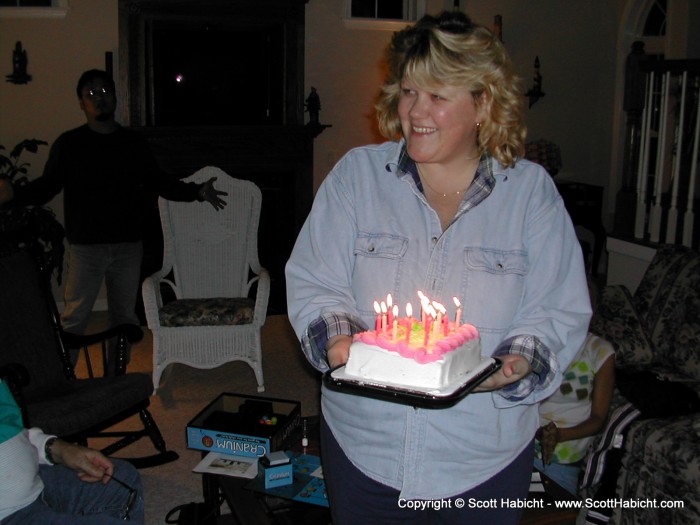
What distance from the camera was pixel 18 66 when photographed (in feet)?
18.4

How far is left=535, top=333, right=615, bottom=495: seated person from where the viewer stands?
2.75m

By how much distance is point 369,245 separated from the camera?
54.6 inches

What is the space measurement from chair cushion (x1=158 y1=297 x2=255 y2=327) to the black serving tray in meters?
3.11

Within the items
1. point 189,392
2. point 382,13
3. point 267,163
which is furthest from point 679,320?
point 382,13

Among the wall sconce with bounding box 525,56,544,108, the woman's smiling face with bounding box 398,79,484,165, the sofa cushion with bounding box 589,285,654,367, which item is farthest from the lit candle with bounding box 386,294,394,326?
the wall sconce with bounding box 525,56,544,108

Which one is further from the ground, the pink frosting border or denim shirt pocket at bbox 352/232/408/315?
denim shirt pocket at bbox 352/232/408/315

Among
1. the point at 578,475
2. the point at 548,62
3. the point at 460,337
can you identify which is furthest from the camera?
the point at 548,62

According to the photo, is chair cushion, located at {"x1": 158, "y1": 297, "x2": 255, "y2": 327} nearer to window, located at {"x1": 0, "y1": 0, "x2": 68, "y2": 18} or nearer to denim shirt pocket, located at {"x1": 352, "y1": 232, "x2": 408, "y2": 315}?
window, located at {"x1": 0, "y1": 0, "x2": 68, "y2": 18}

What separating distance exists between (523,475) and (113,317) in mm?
3352

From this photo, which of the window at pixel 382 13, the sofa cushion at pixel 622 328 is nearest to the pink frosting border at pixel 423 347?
the sofa cushion at pixel 622 328

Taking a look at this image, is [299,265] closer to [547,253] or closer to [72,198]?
[547,253]

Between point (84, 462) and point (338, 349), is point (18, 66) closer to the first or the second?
point (84, 462)

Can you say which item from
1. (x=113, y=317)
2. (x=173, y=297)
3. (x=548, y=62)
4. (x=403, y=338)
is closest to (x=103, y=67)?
(x=173, y=297)

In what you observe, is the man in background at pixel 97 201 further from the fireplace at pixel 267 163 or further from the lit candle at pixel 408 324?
the lit candle at pixel 408 324
